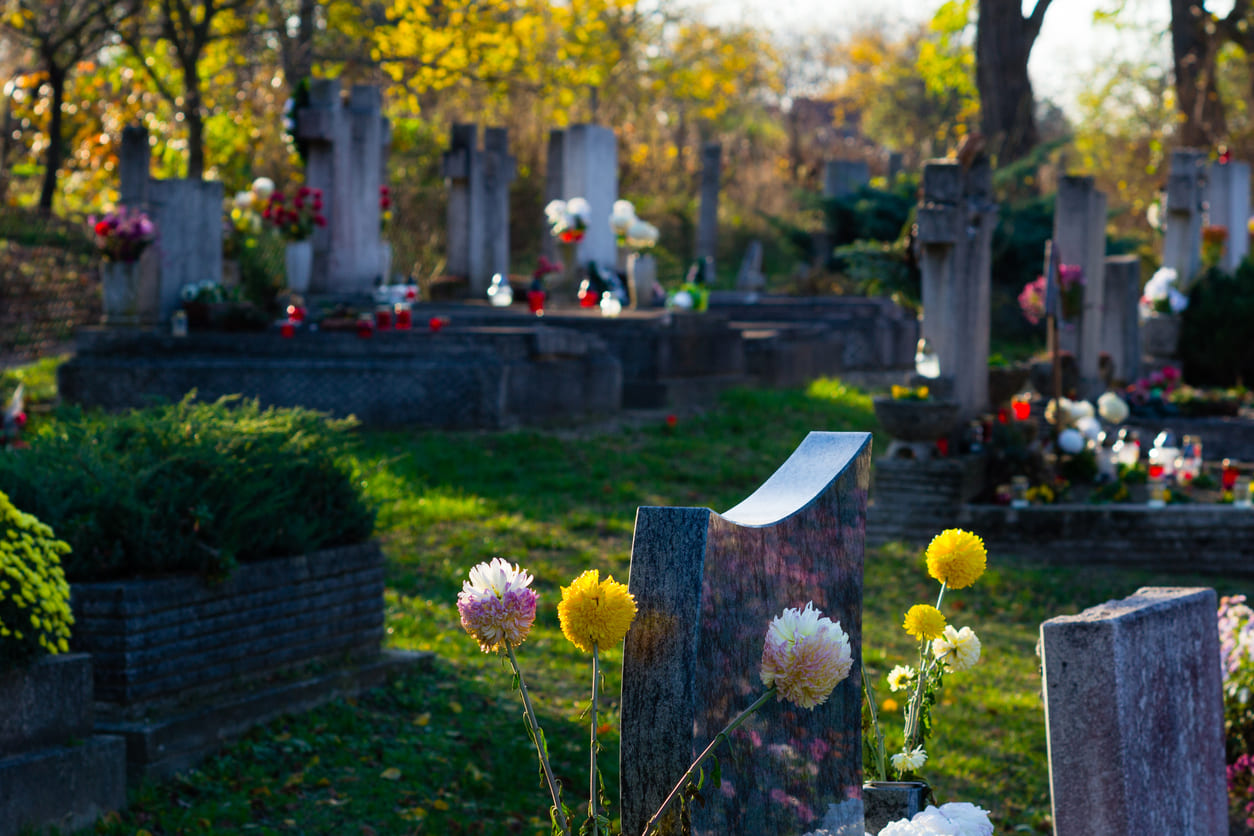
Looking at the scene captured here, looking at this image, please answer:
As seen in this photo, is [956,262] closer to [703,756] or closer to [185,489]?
[185,489]

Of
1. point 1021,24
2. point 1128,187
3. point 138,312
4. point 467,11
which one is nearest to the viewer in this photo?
point 138,312

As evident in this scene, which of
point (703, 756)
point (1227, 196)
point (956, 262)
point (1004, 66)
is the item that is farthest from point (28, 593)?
point (1004, 66)

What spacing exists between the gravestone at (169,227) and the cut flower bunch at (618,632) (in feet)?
37.5

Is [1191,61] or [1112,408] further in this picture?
[1191,61]

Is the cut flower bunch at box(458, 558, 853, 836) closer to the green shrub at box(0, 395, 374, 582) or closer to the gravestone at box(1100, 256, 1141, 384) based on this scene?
the green shrub at box(0, 395, 374, 582)

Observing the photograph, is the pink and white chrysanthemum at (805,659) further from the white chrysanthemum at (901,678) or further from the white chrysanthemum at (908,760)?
the white chrysanthemum at (901,678)

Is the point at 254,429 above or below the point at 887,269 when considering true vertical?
below

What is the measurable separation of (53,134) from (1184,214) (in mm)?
17207

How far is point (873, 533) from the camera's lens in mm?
9258

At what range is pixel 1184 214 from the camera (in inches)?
648

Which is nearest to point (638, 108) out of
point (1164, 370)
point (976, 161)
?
point (1164, 370)

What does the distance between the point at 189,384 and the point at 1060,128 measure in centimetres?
4273

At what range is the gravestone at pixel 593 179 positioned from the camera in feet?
52.5

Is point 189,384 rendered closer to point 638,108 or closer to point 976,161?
point 976,161
